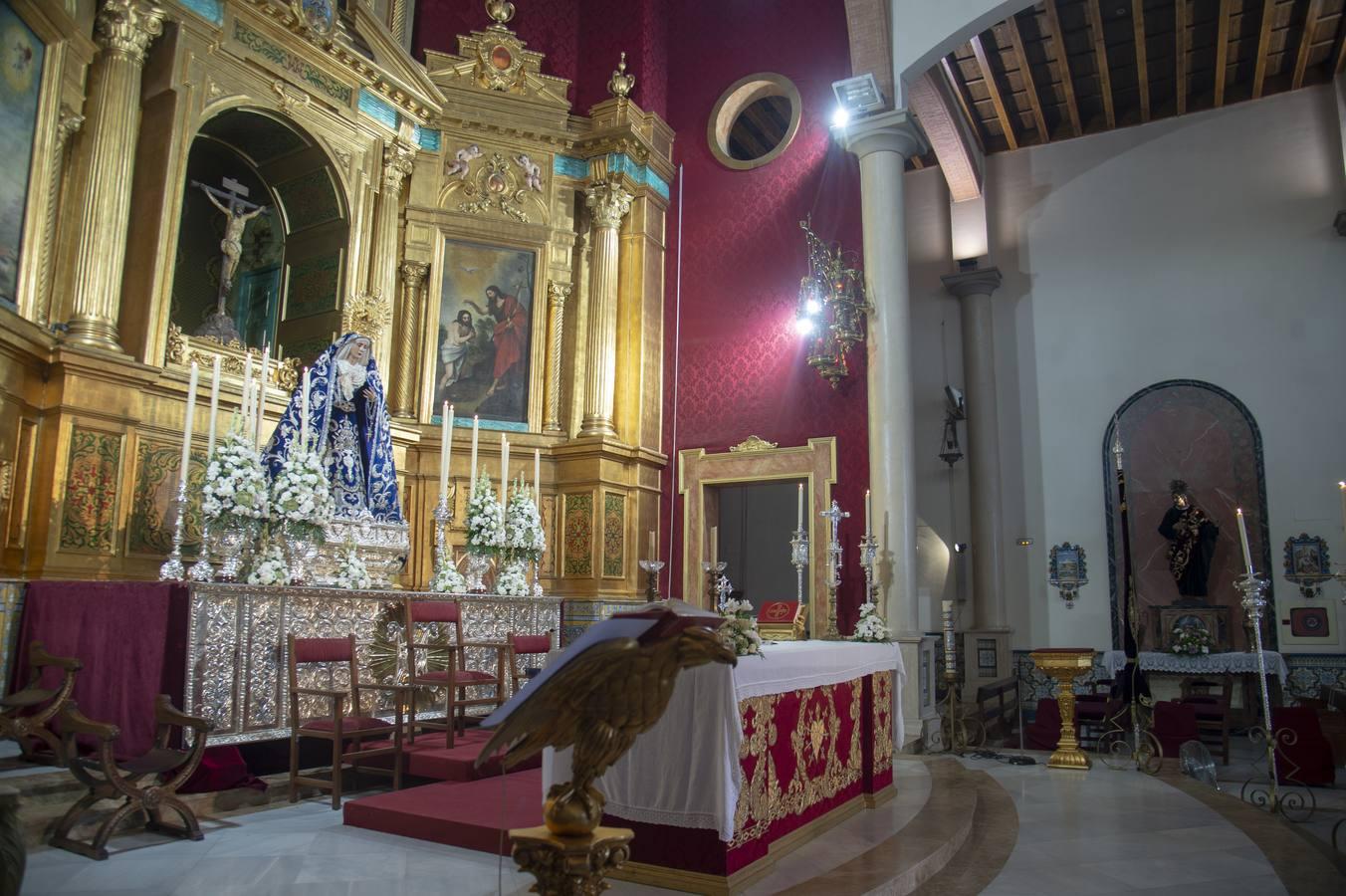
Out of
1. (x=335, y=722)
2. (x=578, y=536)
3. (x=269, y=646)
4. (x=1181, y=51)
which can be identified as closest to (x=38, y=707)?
(x=269, y=646)

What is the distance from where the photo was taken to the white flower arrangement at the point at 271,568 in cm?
595

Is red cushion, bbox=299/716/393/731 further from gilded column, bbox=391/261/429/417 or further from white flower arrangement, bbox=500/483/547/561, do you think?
gilded column, bbox=391/261/429/417

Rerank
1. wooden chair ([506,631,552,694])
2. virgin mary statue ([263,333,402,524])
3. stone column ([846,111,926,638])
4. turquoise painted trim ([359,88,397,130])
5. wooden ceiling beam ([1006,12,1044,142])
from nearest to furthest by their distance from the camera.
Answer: wooden chair ([506,631,552,694]), virgin mary statue ([263,333,402,524]), stone column ([846,111,926,638]), turquoise painted trim ([359,88,397,130]), wooden ceiling beam ([1006,12,1044,142])

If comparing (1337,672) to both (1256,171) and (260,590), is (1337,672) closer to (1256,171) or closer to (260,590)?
(1256,171)

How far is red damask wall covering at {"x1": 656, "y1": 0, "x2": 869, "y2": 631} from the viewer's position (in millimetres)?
10977

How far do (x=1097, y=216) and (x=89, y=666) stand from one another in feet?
40.3

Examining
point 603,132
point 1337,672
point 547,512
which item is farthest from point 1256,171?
point 547,512

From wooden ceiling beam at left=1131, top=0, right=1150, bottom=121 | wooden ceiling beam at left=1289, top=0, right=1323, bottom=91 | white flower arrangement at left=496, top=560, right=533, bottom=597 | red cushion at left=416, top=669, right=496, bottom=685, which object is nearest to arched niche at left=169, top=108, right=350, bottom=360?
white flower arrangement at left=496, top=560, right=533, bottom=597

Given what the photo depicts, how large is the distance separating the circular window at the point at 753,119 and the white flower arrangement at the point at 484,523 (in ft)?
19.8

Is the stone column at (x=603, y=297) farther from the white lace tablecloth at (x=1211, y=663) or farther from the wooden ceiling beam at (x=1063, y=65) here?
the white lace tablecloth at (x=1211, y=663)

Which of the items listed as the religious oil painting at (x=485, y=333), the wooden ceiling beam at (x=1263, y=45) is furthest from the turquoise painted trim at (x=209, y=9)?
the wooden ceiling beam at (x=1263, y=45)

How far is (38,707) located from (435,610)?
94.2 inches

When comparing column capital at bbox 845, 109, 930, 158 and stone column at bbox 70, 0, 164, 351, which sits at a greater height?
column capital at bbox 845, 109, 930, 158

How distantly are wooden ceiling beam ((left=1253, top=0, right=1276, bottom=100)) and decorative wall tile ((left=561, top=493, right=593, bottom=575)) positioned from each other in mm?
9130
